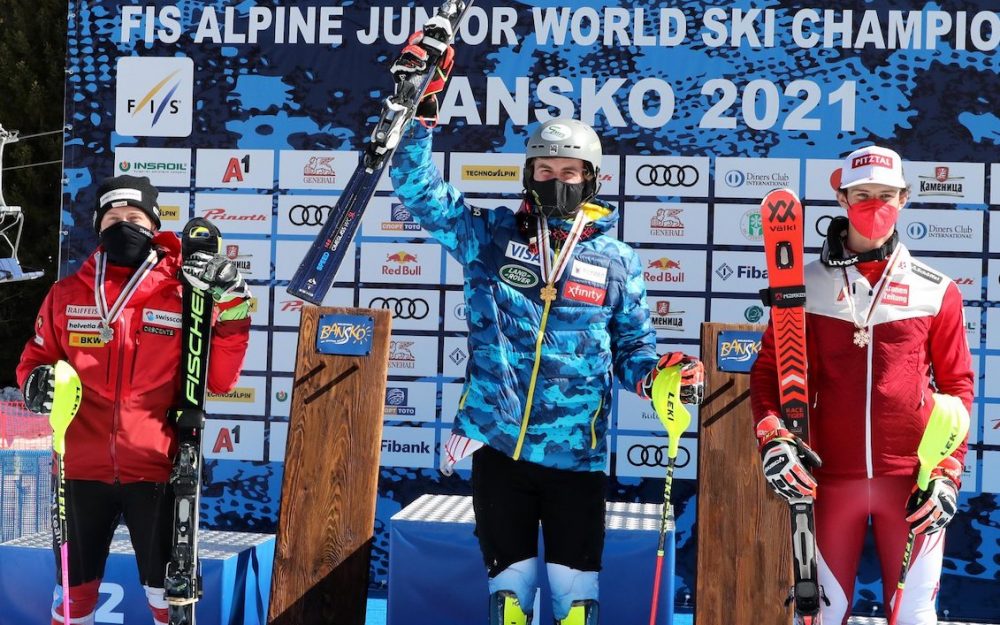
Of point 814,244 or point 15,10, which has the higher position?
point 15,10

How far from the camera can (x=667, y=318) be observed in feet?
16.7

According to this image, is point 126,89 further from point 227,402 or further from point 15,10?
point 15,10

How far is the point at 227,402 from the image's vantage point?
525 cm

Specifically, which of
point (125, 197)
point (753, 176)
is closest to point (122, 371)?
point (125, 197)

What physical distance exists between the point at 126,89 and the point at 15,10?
40.9 feet

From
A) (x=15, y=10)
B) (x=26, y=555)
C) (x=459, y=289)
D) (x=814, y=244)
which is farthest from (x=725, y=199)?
(x=15, y=10)

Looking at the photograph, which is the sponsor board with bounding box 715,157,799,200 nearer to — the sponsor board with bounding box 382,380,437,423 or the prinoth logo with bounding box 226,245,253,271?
the sponsor board with bounding box 382,380,437,423

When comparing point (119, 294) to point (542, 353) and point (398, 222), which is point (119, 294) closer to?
point (542, 353)

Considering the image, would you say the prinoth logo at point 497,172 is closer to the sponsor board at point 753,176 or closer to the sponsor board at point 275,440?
the sponsor board at point 753,176

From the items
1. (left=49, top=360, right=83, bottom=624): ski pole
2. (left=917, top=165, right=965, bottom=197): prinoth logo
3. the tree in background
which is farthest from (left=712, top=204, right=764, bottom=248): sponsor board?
the tree in background

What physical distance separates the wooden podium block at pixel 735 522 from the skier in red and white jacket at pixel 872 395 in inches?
34.1

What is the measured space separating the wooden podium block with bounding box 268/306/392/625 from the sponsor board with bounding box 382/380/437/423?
1338mm

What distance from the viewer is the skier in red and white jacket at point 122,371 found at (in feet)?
9.65

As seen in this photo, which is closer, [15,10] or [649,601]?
[649,601]
